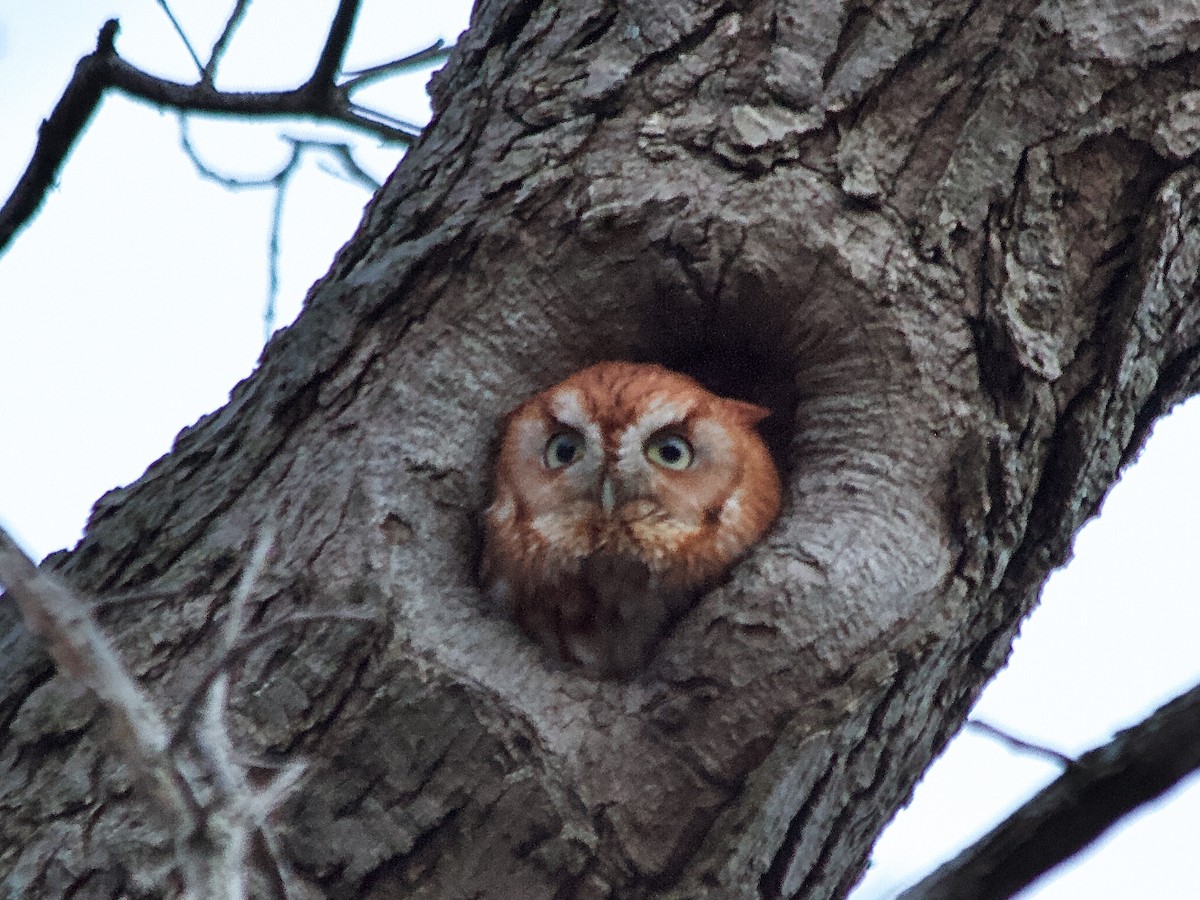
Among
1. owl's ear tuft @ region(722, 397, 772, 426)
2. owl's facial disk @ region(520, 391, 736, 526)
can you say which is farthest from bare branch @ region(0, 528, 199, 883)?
owl's ear tuft @ region(722, 397, 772, 426)

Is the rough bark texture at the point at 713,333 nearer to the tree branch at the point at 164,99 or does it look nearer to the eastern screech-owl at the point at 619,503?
the eastern screech-owl at the point at 619,503

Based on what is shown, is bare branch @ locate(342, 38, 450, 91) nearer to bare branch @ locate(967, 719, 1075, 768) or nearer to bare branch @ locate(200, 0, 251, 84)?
bare branch @ locate(200, 0, 251, 84)

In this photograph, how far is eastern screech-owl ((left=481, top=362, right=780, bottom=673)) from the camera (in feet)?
9.88

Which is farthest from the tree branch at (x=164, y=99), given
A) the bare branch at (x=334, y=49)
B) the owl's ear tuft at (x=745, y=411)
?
the owl's ear tuft at (x=745, y=411)

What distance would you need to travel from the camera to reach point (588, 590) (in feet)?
10.2

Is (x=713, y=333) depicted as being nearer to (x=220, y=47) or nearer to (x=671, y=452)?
(x=671, y=452)

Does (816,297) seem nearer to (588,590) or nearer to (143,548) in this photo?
(588,590)

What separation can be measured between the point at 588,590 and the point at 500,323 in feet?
2.07

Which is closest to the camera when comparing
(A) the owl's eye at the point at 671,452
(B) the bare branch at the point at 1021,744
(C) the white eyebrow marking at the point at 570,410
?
(B) the bare branch at the point at 1021,744

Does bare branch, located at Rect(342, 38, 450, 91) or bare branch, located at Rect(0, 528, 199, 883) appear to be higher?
bare branch, located at Rect(342, 38, 450, 91)

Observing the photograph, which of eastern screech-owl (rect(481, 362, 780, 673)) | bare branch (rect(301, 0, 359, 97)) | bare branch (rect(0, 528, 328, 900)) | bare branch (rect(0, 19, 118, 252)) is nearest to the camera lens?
bare branch (rect(0, 528, 328, 900))

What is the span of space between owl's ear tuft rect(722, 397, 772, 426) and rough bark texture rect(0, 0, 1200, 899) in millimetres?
335

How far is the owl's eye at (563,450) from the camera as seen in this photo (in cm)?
323

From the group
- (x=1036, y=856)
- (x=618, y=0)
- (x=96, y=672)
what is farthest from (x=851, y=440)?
(x=96, y=672)
